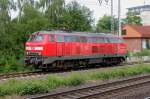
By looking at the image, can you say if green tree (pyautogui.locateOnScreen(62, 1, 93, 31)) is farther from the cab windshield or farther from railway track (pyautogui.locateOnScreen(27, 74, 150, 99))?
railway track (pyautogui.locateOnScreen(27, 74, 150, 99))

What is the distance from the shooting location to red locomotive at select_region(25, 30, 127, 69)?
24.7m

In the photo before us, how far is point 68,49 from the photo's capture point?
26.3m

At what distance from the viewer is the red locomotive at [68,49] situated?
24.7 meters

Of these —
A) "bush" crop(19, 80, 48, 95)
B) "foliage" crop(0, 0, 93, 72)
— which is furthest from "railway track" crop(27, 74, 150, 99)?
"foliage" crop(0, 0, 93, 72)

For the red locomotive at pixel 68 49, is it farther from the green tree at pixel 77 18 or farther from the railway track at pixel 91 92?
the railway track at pixel 91 92

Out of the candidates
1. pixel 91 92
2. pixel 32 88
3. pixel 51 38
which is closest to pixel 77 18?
pixel 51 38

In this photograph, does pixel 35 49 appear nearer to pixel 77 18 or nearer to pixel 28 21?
pixel 28 21

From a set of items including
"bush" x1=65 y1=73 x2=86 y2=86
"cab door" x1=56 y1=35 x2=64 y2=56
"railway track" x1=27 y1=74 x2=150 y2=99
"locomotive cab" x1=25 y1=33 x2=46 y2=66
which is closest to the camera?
"railway track" x1=27 y1=74 x2=150 y2=99

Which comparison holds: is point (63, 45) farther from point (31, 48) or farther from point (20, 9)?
point (20, 9)

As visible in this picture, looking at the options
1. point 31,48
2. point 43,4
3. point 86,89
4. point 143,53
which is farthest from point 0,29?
point 143,53

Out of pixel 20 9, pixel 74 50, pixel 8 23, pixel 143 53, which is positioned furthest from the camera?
pixel 143 53

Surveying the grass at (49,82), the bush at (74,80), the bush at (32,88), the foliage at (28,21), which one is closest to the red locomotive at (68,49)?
the foliage at (28,21)

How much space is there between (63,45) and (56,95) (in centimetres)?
1144

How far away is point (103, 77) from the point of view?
21.3 meters
